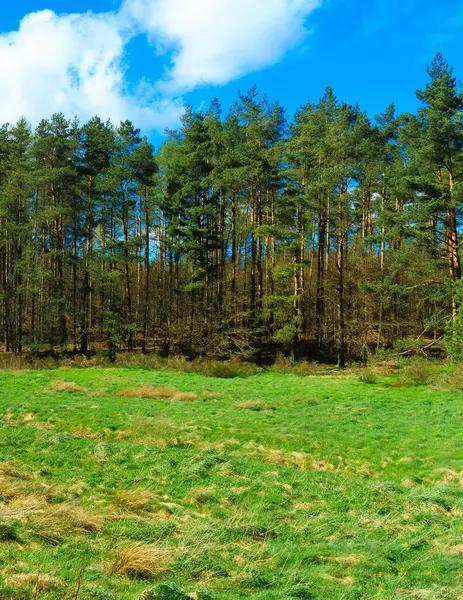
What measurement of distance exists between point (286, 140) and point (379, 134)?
26.9ft

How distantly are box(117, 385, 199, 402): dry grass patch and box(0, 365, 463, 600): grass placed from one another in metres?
1.67

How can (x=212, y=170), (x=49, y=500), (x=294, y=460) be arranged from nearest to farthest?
(x=49, y=500) → (x=294, y=460) → (x=212, y=170)

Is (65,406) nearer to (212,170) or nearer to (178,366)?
(178,366)

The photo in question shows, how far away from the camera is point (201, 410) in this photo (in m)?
13.8

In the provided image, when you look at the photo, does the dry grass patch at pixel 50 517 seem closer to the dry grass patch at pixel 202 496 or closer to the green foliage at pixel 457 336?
the dry grass patch at pixel 202 496

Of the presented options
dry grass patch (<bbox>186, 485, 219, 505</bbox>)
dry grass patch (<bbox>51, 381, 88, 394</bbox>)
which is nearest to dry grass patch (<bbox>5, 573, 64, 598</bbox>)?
dry grass patch (<bbox>186, 485, 219, 505</bbox>)

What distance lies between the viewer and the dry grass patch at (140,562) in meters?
4.02

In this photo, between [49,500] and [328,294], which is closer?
[49,500]

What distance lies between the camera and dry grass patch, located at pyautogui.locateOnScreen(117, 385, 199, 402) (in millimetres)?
16141

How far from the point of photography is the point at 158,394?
16.6m

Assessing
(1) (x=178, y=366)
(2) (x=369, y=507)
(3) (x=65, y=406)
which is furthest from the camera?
(1) (x=178, y=366)

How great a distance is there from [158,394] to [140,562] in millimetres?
12662

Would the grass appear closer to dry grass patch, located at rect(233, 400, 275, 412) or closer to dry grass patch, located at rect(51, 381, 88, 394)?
dry grass patch, located at rect(233, 400, 275, 412)

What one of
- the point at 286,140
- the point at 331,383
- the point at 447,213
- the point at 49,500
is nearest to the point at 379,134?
the point at 286,140
